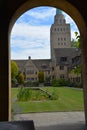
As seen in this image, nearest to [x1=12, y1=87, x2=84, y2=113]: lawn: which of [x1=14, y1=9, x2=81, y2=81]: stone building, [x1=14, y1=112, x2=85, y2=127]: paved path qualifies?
[x1=14, y1=112, x2=85, y2=127]: paved path

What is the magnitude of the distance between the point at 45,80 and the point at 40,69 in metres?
13.7

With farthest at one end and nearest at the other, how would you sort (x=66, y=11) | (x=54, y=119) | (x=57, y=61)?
(x=57, y=61) < (x=54, y=119) < (x=66, y=11)

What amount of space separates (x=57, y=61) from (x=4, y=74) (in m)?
59.5

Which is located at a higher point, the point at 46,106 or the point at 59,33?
the point at 59,33

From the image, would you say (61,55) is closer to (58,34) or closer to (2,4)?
(58,34)

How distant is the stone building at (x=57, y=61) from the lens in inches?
2542

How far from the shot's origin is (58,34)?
9194 cm

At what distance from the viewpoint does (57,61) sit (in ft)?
217

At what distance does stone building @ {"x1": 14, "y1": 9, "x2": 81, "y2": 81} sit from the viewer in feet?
212

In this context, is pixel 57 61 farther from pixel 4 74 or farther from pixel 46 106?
pixel 4 74

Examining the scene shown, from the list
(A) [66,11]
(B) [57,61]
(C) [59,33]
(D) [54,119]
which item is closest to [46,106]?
(D) [54,119]

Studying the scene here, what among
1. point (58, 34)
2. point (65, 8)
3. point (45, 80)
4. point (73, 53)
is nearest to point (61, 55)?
point (73, 53)

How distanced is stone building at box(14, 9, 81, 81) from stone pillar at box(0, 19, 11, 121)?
154 ft

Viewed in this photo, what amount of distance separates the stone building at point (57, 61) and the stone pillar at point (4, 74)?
4704 centimetres
